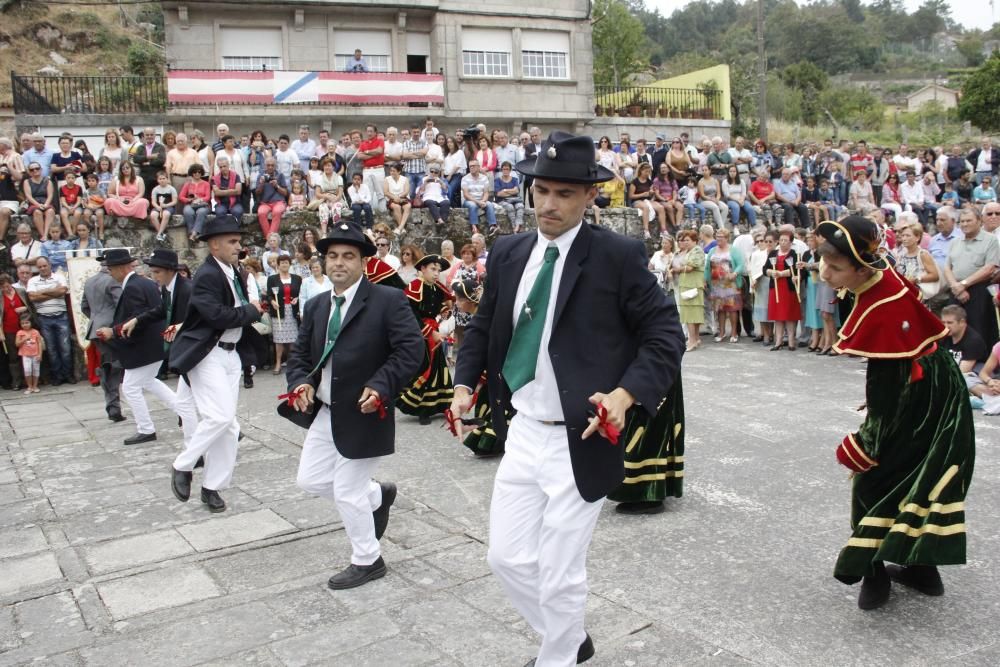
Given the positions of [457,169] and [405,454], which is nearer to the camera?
[405,454]

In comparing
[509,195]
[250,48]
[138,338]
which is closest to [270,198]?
[509,195]

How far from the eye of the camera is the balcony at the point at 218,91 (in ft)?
77.6

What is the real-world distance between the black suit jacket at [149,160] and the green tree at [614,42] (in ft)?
109

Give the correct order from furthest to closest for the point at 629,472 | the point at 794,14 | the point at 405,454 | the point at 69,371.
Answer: the point at 794,14 → the point at 69,371 → the point at 405,454 → the point at 629,472

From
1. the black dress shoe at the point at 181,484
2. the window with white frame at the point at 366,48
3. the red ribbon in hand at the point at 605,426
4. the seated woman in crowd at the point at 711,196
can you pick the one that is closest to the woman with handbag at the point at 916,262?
the seated woman in crowd at the point at 711,196

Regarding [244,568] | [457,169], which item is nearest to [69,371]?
[457,169]

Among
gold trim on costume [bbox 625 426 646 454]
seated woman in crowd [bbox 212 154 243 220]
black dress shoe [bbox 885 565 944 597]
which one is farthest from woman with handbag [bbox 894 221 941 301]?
seated woman in crowd [bbox 212 154 243 220]

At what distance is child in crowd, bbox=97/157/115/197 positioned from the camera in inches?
573

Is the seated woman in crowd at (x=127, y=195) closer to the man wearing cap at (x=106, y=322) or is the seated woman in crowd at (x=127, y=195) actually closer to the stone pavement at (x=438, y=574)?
the man wearing cap at (x=106, y=322)

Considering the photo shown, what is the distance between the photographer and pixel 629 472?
229 inches

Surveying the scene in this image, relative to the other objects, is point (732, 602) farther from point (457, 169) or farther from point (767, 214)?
point (767, 214)

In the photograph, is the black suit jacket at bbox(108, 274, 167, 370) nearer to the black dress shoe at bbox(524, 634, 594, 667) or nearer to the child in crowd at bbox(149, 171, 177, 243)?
the child in crowd at bbox(149, 171, 177, 243)

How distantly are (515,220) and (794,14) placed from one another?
86.9 metres

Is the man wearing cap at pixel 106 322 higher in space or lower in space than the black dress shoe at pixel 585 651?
higher
